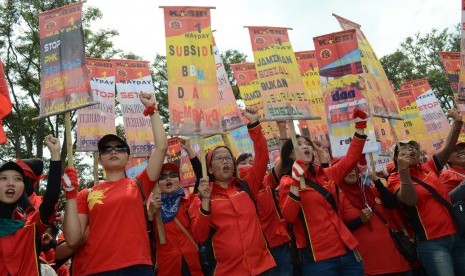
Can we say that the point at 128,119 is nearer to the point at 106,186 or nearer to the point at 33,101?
the point at 106,186

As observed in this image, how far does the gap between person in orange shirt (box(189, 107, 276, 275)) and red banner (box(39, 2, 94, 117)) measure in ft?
5.32

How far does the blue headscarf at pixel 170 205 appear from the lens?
4930 millimetres

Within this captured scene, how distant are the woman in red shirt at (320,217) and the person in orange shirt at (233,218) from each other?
331 mm

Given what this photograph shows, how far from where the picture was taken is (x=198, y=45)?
18.5 ft

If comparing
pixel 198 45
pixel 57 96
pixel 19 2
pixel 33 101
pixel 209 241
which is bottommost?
pixel 209 241

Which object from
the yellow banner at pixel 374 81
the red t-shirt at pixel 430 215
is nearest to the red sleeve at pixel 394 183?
the red t-shirt at pixel 430 215

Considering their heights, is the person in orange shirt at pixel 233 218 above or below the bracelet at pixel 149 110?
below

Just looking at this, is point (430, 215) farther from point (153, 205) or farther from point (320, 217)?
point (153, 205)

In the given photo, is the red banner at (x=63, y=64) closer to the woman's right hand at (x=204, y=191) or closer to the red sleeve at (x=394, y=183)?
the woman's right hand at (x=204, y=191)

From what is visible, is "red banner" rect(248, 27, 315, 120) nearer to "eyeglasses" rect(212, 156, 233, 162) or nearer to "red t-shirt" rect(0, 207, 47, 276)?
"eyeglasses" rect(212, 156, 233, 162)

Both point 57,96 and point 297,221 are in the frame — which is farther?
point 57,96

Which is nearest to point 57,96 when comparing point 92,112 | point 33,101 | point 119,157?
point 119,157

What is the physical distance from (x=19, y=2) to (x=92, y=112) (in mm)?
14876

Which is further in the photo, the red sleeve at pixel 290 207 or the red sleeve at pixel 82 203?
the red sleeve at pixel 290 207
